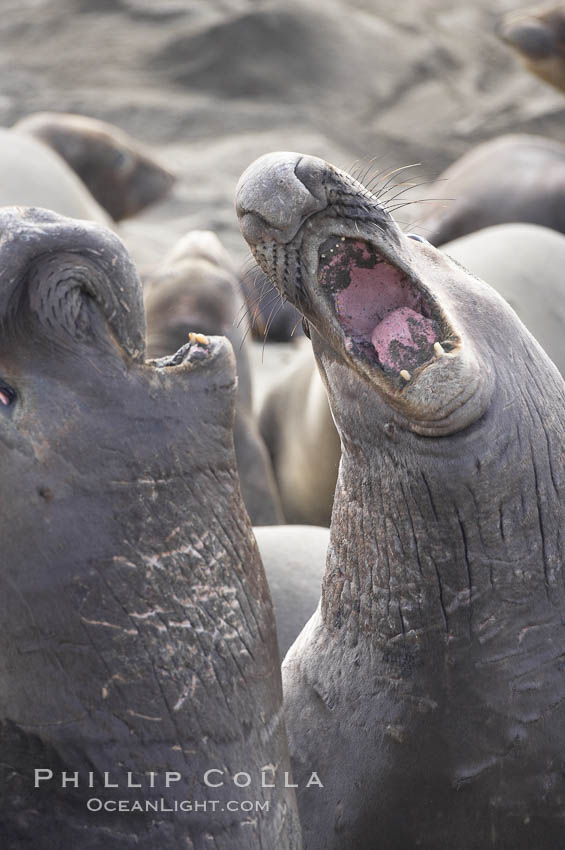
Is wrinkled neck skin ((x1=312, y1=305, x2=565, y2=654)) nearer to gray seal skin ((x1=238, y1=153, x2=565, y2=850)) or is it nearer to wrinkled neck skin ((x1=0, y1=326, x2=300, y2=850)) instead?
gray seal skin ((x1=238, y1=153, x2=565, y2=850))

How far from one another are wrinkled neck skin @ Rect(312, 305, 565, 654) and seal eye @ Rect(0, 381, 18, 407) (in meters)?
0.67

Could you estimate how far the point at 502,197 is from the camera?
6281mm

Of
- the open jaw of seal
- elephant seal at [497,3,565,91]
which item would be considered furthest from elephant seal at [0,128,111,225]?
elephant seal at [497,3,565,91]

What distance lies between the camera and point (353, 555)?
2186 millimetres

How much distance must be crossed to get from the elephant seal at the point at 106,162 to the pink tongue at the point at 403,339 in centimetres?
536

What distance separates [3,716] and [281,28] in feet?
36.9

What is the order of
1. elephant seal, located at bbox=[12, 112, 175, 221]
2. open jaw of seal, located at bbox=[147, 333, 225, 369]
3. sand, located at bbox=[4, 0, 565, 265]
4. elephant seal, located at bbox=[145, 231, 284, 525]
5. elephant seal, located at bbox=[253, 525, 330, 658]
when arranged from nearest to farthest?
open jaw of seal, located at bbox=[147, 333, 225, 369] < elephant seal, located at bbox=[253, 525, 330, 658] < elephant seal, located at bbox=[145, 231, 284, 525] < elephant seal, located at bbox=[12, 112, 175, 221] < sand, located at bbox=[4, 0, 565, 265]

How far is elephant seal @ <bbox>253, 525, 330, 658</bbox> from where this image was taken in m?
2.81

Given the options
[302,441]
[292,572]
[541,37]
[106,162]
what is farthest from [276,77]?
[292,572]

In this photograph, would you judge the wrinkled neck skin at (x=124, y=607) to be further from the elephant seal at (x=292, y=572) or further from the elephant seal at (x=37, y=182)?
the elephant seal at (x=37, y=182)

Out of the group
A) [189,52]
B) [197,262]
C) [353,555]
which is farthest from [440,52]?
[353,555]

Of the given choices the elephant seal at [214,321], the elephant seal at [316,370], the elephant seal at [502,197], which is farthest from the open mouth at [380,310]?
the elephant seal at [502,197]

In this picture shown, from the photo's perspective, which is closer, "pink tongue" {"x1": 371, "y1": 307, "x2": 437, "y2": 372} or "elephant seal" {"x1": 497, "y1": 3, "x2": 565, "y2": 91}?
"pink tongue" {"x1": 371, "y1": 307, "x2": 437, "y2": 372}

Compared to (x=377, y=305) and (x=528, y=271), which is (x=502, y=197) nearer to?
(x=528, y=271)
